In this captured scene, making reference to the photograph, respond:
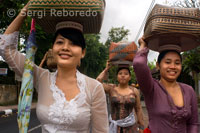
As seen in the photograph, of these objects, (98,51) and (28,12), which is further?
(98,51)

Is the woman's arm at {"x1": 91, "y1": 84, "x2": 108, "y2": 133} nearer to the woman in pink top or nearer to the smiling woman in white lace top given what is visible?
the smiling woman in white lace top

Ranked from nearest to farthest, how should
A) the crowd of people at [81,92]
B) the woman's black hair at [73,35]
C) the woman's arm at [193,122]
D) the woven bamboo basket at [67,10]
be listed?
the woven bamboo basket at [67,10] → the crowd of people at [81,92] → the woman's black hair at [73,35] → the woman's arm at [193,122]

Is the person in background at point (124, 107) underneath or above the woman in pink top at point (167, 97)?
underneath

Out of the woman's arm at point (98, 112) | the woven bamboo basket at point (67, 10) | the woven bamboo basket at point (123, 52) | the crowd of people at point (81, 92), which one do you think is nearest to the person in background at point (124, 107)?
the woven bamboo basket at point (123, 52)

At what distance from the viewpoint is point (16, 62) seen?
190 centimetres

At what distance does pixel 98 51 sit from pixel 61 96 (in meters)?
27.0

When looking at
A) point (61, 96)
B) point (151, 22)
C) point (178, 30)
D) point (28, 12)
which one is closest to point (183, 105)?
point (178, 30)

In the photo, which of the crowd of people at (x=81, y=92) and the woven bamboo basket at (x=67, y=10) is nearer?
the woven bamboo basket at (x=67, y=10)

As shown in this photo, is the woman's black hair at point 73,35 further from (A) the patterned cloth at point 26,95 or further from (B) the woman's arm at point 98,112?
(B) the woman's arm at point 98,112

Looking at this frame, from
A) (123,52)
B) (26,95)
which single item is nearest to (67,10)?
(26,95)

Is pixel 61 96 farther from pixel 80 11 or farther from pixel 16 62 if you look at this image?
pixel 80 11

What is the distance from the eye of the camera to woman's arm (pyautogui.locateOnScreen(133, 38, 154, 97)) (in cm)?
209

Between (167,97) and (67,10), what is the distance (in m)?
1.36

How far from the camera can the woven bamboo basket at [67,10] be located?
1.74 m
